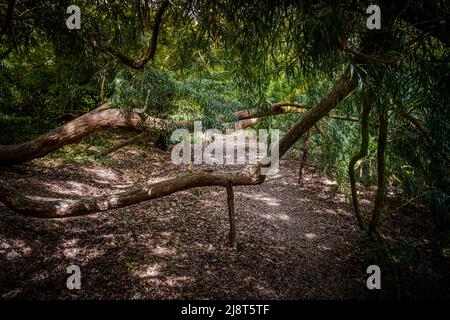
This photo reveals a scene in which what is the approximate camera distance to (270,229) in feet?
15.0

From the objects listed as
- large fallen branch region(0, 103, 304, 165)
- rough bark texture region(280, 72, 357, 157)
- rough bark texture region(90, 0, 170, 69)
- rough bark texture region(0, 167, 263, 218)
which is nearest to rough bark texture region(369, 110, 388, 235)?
rough bark texture region(280, 72, 357, 157)

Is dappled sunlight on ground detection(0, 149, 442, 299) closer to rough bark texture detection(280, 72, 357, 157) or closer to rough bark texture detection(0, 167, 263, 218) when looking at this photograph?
rough bark texture detection(0, 167, 263, 218)

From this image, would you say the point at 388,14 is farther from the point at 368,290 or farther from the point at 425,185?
the point at 425,185

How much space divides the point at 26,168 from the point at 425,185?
704 centimetres

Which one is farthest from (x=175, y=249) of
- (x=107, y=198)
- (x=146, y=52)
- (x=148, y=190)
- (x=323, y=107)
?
(x=323, y=107)

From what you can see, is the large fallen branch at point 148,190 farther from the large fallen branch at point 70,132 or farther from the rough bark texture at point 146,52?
the large fallen branch at point 70,132

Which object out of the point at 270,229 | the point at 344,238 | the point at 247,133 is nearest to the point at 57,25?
the point at 270,229

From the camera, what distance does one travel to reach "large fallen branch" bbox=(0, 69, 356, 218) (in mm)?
2527

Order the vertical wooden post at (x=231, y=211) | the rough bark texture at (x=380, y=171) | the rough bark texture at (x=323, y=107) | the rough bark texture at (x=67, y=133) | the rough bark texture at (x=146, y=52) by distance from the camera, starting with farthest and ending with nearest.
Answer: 1. the rough bark texture at (x=67, y=133)
2. the vertical wooden post at (x=231, y=211)
3. the rough bark texture at (x=380, y=171)
4. the rough bark texture at (x=323, y=107)
5. the rough bark texture at (x=146, y=52)

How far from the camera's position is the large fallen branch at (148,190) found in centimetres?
253

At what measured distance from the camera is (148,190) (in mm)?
2939

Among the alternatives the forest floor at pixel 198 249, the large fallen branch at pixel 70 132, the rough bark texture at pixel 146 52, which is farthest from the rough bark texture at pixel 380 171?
the large fallen branch at pixel 70 132

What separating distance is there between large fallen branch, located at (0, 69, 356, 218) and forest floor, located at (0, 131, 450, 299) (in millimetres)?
678

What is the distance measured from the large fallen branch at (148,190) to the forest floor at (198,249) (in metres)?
0.68
